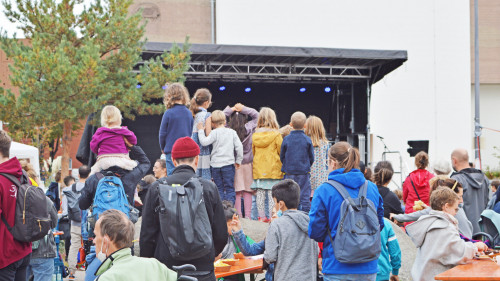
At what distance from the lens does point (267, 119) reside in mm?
9398

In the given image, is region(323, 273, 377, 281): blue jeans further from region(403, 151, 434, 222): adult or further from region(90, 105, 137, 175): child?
region(403, 151, 434, 222): adult

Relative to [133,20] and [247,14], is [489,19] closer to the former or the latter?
[247,14]

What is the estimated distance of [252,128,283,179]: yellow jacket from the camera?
30.7ft

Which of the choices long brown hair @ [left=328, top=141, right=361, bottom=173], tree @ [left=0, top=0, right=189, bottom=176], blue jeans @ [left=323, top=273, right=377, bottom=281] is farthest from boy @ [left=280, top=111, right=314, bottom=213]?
tree @ [left=0, top=0, right=189, bottom=176]

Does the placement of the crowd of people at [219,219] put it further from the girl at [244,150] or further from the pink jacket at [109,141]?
the girl at [244,150]

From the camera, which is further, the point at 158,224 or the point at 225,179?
the point at 225,179

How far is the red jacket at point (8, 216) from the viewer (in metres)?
4.67

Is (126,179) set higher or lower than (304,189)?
higher

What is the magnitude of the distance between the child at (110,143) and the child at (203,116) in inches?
82.3

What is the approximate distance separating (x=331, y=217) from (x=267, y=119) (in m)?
4.87

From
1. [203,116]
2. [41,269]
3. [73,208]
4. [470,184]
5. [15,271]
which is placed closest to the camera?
[15,271]

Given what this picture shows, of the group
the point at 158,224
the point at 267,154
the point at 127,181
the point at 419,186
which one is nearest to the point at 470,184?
the point at 419,186

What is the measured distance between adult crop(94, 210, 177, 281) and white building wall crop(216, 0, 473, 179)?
18.7 meters

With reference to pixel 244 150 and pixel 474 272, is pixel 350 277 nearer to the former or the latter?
pixel 474 272
